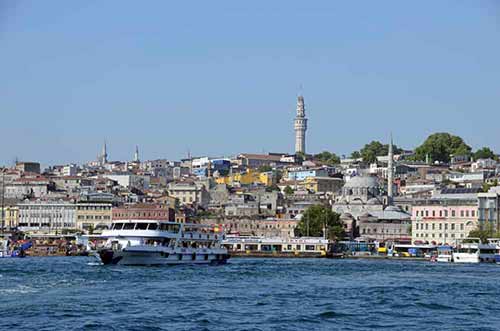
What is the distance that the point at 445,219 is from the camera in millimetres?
89625

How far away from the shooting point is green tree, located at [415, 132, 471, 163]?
479 ft

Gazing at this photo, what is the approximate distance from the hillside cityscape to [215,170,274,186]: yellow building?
159mm

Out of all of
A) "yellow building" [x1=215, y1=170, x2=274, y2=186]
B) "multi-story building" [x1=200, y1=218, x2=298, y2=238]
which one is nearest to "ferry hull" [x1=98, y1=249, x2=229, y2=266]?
"multi-story building" [x1=200, y1=218, x2=298, y2=238]

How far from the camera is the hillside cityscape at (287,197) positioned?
3583 inches

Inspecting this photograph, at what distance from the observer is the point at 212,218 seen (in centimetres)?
10175

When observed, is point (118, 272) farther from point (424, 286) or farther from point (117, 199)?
point (117, 199)

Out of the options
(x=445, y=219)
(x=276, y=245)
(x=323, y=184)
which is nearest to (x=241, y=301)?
(x=276, y=245)

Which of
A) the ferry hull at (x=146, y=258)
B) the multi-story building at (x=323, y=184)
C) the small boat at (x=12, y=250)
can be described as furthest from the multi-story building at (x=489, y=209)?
the multi-story building at (x=323, y=184)

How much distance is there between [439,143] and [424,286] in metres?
106

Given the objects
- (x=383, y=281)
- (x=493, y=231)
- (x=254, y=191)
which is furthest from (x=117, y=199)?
(x=383, y=281)

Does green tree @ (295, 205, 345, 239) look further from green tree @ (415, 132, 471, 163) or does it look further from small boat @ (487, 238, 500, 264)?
green tree @ (415, 132, 471, 163)

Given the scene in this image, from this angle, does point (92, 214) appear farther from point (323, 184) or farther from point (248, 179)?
point (248, 179)

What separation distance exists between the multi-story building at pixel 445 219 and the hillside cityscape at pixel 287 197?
0.27 ft

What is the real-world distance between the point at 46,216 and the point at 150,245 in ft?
162
